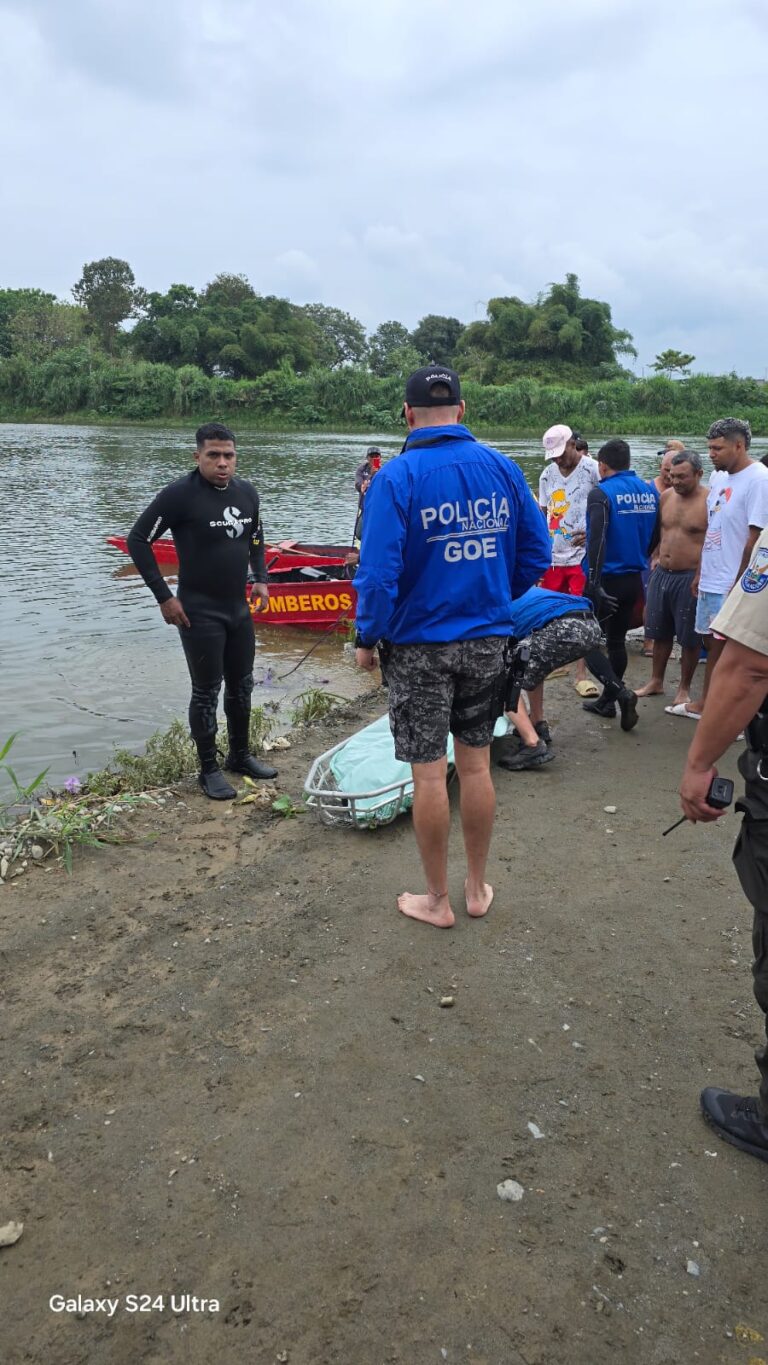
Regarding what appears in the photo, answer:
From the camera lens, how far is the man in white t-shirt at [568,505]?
6.52 m

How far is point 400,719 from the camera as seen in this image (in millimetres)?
3295

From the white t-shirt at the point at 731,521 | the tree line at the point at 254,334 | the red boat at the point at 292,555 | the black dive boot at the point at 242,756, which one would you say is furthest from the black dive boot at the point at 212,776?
the tree line at the point at 254,334

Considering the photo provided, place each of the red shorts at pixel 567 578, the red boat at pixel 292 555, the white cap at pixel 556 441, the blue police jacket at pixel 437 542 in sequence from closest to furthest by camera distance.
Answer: the blue police jacket at pixel 437 542
the white cap at pixel 556 441
the red shorts at pixel 567 578
the red boat at pixel 292 555

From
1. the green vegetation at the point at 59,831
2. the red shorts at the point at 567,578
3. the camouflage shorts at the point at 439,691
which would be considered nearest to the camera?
the camouflage shorts at the point at 439,691

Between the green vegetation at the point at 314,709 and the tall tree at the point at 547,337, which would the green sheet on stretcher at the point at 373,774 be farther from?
the tall tree at the point at 547,337

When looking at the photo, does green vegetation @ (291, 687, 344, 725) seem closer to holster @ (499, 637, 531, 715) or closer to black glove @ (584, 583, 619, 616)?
black glove @ (584, 583, 619, 616)

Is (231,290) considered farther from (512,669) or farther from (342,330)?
(512,669)

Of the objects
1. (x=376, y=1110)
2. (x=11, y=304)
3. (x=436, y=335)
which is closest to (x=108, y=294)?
(x=11, y=304)

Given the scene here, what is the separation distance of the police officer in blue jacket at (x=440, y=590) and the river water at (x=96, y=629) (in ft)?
13.4

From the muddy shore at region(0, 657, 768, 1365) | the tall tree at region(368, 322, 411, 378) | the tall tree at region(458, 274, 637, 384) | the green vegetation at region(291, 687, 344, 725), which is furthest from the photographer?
the tall tree at region(368, 322, 411, 378)

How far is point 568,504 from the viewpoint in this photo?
6.58m

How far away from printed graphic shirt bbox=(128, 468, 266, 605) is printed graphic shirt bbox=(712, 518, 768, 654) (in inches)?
135

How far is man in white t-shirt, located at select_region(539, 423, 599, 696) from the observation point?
652 centimetres

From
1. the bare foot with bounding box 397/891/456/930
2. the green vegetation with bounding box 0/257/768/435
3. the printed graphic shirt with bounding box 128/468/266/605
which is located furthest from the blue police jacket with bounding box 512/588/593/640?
the green vegetation with bounding box 0/257/768/435
